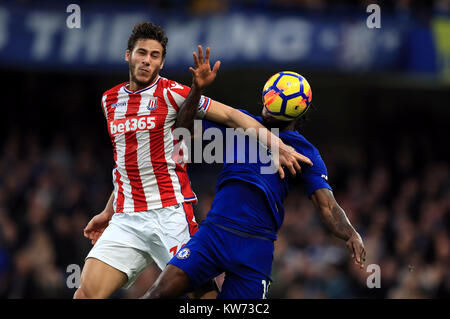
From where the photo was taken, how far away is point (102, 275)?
229 inches

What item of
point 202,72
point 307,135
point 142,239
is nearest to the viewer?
point 202,72

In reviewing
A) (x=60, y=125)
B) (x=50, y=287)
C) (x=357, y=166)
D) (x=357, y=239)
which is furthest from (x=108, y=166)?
(x=357, y=239)

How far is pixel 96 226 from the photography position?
21.3 feet

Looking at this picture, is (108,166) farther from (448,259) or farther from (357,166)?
(448,259)

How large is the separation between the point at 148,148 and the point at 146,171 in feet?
0.64

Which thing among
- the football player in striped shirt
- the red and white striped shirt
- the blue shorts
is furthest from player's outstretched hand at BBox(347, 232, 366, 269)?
the red and white striped shirt

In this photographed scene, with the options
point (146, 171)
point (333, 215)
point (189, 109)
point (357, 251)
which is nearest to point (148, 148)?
point (146, 171)

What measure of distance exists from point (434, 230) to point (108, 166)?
21.6ft

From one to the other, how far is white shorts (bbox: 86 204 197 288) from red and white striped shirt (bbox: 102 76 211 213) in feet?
0.28

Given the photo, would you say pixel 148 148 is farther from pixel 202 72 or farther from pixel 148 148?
pixel 202 72

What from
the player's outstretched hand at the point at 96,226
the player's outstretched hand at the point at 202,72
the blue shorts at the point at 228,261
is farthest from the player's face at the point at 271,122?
the player's outstretched hand at the point at 96,226

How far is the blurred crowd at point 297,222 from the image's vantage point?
11.5 meters

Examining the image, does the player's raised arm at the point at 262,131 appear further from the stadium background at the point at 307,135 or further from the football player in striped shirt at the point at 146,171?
the stadium background at the point at 307,135

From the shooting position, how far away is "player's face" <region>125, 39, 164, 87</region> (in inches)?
240
